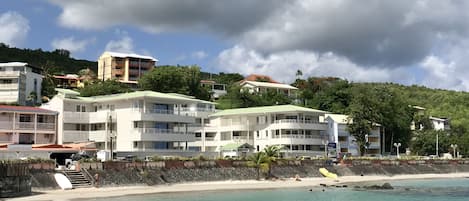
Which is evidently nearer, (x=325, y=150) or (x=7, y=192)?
(x=7, y=192)

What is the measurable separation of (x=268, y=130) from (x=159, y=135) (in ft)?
76.2

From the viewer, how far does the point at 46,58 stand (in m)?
164

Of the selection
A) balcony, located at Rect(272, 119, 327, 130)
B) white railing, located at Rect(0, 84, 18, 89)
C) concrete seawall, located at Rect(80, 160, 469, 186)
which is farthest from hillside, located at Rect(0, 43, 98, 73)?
concrete seawall, located at Rect(80, 160, 469, 186)

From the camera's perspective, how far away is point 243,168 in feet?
209

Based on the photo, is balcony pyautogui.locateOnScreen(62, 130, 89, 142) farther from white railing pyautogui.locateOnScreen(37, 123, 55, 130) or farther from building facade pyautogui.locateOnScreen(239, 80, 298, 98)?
building facade pyautogui.locateOnScreen(239, 80, 298, 98)

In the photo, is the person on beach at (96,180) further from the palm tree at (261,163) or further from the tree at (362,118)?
the tree at (362,118)

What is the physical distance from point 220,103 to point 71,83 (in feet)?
132

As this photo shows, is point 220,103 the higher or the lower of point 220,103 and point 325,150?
the higher

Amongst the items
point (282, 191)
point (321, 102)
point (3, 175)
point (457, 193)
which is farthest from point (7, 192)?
point (321, 102)

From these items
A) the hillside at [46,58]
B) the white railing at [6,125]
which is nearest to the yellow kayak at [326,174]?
the white railing at [6,125]

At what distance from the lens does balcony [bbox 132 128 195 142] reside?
70.6 metres

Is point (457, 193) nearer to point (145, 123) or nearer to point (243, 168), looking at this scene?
point (243, 168)

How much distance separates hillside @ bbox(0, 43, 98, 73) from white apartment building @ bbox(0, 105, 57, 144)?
7086cm

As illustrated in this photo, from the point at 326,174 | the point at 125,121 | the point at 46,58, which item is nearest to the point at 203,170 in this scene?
the point at 125,121
